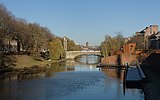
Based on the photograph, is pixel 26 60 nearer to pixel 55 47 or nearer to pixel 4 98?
pixel 55 47

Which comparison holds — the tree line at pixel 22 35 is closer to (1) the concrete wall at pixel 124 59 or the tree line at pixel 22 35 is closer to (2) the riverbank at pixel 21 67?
(2) the riverbank at pixel 21 67

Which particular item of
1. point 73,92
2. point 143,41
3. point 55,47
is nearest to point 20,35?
point 55,47

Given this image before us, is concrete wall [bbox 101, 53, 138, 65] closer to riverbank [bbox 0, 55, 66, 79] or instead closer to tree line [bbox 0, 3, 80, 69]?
riverbank [bbox 0, 55, 66, 79]

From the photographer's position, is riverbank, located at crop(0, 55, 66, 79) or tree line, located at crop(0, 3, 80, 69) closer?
riverbank, located at crop(0, 55, 66, 79)

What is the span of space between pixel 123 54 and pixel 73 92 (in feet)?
161

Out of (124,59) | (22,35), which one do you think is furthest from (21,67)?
(124,59)

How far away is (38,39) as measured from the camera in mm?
86500

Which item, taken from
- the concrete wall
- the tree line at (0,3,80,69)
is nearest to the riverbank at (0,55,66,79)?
the tree line at (0,3,80,69)

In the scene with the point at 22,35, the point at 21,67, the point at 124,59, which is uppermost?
the point at 22,35

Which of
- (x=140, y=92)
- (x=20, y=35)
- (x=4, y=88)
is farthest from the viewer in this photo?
(x=20, y=35)

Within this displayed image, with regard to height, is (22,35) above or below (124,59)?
above

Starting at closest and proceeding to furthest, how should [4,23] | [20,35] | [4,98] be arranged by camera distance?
[4,98] < [4,23] < [20,35]

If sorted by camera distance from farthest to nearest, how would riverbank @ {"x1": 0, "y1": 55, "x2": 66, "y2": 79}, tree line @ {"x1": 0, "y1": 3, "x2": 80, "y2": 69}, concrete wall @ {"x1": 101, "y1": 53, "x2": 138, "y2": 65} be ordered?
concrete wall @ {"x1": 101, "y1": 53, "x2": 138, "y2": 65}
tree line @ {"x1": 0, "y1": 3, "x2": 80, "y2": 69}
riverbank @ {"x1": 0, "y1": 55, "x2": 66, "y2": 79}

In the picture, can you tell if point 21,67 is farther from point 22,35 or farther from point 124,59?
point 124,59
